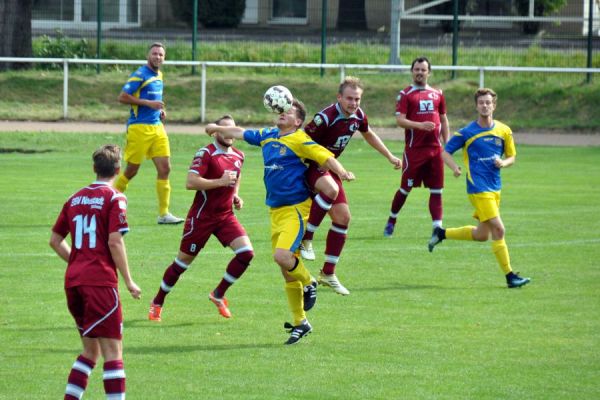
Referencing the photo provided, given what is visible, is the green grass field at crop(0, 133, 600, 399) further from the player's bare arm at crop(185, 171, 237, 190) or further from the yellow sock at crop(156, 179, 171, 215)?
the player's bare arm at crop(185, 171, 237, 190)

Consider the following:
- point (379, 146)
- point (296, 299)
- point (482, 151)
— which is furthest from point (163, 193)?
point (296, 299)

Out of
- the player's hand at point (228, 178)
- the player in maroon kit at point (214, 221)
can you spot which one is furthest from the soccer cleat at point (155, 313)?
the player's hand at point (228, 178)

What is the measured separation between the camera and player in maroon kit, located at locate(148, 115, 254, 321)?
1029 centimetres

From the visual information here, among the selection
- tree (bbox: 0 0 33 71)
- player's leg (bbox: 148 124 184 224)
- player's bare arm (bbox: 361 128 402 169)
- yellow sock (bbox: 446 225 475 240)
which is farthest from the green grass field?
tree (bbox: 0 0 33 71)

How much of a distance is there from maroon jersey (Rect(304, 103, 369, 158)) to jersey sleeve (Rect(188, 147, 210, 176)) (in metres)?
2.28

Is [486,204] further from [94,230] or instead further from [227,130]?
[94,230]

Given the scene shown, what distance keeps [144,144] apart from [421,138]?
→ 3.82 metres

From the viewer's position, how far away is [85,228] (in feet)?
23.7

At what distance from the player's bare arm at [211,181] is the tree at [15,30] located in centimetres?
2390

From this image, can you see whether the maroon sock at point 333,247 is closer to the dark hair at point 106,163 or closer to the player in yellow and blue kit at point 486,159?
the player in yellow and blue kit at point 486,159

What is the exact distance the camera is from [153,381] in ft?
27.1

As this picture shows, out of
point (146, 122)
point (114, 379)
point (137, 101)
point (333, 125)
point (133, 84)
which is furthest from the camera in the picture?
point (146, 122)

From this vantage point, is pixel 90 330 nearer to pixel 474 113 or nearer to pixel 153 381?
pixel 153 381

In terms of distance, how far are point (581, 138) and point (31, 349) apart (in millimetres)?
21071
